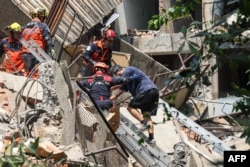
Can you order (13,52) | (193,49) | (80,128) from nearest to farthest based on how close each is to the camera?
(193,49) < (80,128) < (13,52)

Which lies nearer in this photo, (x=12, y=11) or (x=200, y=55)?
(x=200, y=55)

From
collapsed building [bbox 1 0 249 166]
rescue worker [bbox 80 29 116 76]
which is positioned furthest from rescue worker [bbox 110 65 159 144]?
rescue worker [bbox 80 29 116 76]

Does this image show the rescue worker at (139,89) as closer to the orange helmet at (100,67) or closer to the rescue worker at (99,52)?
the orange helmet at (100,67)

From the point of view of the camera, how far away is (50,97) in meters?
9.88

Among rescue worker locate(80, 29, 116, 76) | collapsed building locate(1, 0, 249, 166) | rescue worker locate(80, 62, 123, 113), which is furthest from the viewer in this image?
rescue worker locate(80, 29, 116, 76)

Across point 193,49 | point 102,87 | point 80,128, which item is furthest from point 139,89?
point 193,49

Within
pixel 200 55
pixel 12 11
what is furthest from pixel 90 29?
pixel 200 55

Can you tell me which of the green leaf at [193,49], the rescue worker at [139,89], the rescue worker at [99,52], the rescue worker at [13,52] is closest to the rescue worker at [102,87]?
the rescue worker at [139,89]

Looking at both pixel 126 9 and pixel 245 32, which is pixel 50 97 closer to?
pixel 245 32

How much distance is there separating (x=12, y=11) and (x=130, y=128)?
15.2 ft

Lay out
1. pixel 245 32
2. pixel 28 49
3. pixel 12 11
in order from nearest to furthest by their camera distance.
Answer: pixel 245 32 → pixel 28 49 → pixel 12 11

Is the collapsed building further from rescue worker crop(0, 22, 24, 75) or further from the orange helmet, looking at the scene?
the orange helmet

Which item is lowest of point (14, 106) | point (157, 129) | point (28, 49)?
point (157, 129)

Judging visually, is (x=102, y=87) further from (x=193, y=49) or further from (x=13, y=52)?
(x=193, y=49)
